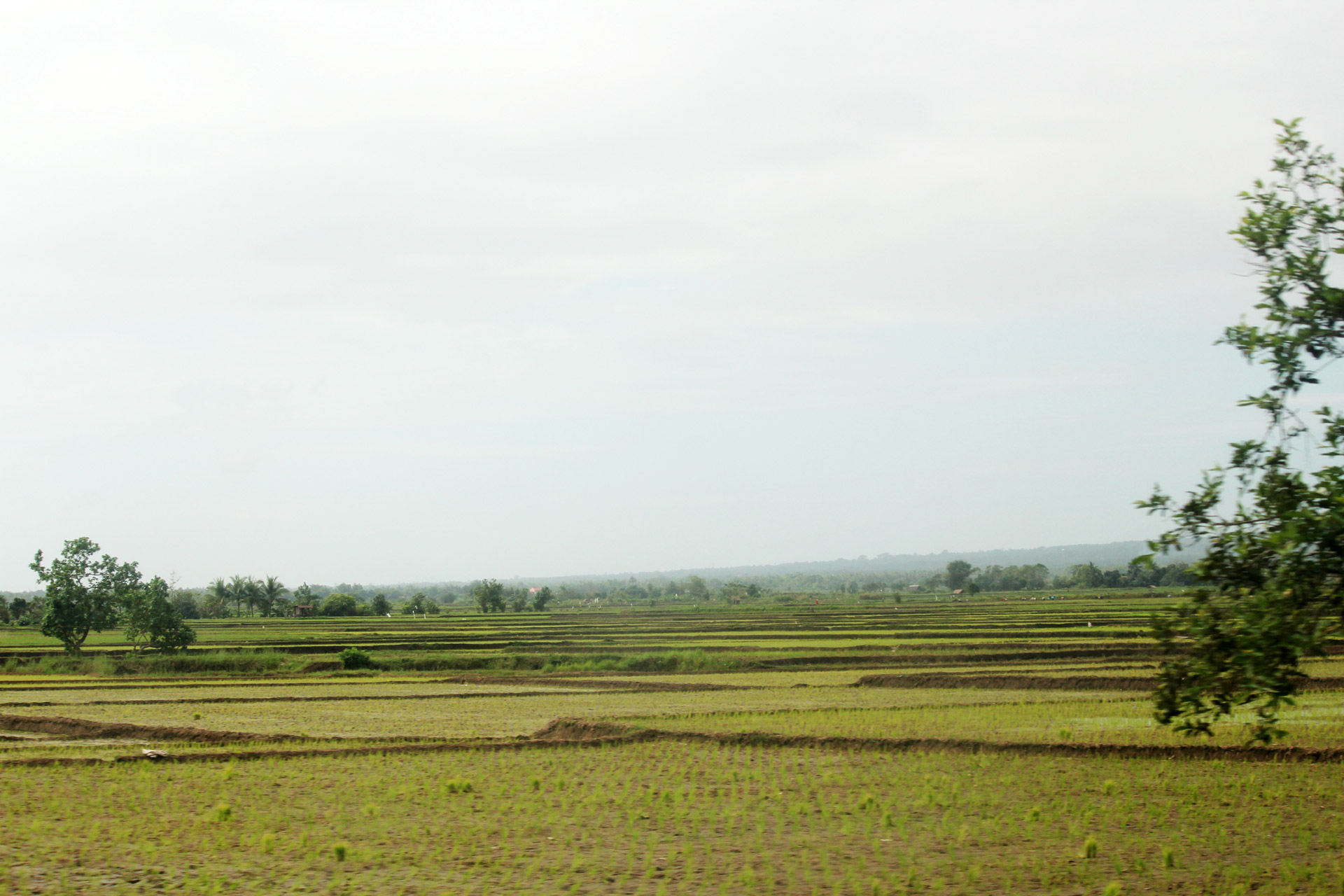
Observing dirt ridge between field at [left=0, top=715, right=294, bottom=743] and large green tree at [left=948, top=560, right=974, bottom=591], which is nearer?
dirt ridge between field at [left=0, top=715, right=294, bottom=743]

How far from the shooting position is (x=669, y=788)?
17016 mm

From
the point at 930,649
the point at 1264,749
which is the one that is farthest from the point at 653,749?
the point at 930,649

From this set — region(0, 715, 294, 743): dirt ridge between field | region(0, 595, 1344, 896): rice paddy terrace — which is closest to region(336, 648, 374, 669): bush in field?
region(0, 595, 1344, 896): rice paddy terrace

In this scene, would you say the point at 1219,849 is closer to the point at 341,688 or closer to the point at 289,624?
the point at 341,688

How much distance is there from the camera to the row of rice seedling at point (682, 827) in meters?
11.5

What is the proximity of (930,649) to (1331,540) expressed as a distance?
41.0m

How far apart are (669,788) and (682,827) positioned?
2851 mm

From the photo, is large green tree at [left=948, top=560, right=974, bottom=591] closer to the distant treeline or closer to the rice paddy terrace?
the distant treeline

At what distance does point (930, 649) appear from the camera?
4769cm

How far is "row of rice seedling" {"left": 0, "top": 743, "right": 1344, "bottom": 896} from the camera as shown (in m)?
11.5

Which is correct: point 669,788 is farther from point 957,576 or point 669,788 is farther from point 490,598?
point 957,576

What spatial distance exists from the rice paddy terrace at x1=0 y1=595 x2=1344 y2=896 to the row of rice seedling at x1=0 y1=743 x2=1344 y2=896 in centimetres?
6

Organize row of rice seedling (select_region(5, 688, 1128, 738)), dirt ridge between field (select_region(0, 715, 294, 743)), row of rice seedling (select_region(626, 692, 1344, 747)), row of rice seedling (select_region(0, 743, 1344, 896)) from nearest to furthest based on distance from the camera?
row of rice seedling (select_region(0, 743, 1344, 896)) → row of rice seedling (select_region(626, 692, 1344, 747)) → dirt ridge between field (select_region(0, 715, 294, 743)) → row of rice seedling (select_region(5, 688, 1128, 738))

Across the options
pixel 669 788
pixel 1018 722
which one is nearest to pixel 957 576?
pixel 1018 722
